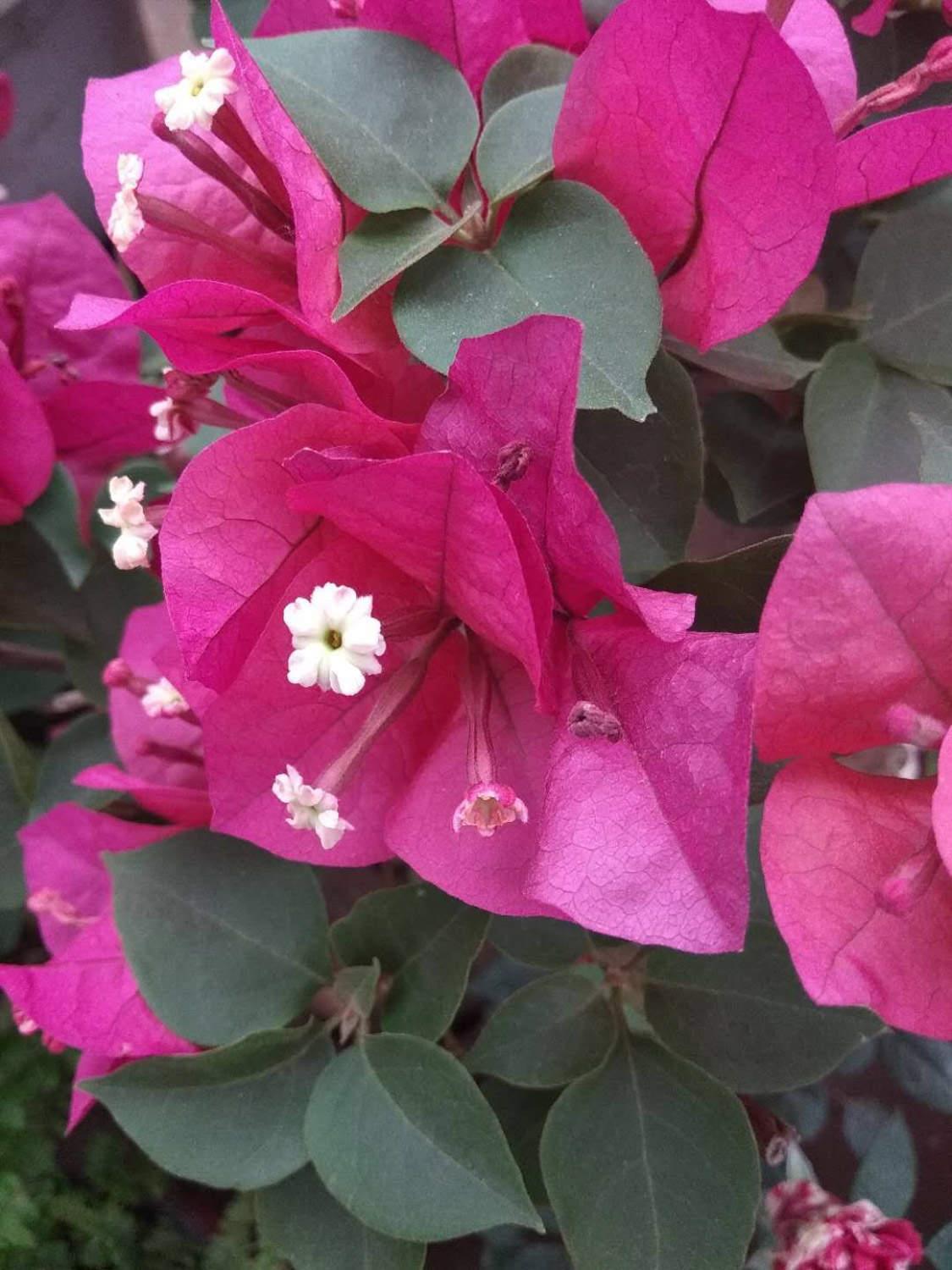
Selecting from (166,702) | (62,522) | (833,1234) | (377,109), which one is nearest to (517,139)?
(377,109)

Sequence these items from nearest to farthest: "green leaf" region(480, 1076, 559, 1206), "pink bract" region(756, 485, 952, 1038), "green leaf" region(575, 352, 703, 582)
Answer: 1. "pink bract" region(756, 485, 952, 1038)
2. "green leaf" region(575, 352, 703, 582)
3. "green leaf" region(480, 1076, 559, 1206)

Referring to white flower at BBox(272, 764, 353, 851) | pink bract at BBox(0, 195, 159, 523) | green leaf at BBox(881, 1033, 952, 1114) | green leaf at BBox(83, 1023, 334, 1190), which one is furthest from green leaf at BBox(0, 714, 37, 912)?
green leaf at BBox(881, 1033, 952, 1114)

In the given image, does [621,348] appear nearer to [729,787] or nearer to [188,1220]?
[729,787]

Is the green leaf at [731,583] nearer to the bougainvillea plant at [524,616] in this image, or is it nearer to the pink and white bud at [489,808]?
the bougainvillea plant at [524,616]

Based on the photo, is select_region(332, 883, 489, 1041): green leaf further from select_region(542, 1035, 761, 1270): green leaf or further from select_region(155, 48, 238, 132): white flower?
select_region(155, 48, 238, 132): white flower

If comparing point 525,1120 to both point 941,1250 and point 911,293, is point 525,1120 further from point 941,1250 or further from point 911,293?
point 911,293

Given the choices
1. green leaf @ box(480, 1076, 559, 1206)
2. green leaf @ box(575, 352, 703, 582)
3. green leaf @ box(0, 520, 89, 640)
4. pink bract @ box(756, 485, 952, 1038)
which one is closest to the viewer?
pink bract @ box(756, 485, 952, 1038)

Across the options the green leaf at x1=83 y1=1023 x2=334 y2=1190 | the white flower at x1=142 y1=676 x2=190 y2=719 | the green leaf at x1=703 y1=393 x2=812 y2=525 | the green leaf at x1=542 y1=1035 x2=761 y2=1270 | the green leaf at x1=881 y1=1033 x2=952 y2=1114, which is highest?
the green leaf at x1=703 y1=393 x2=812 y2=525
